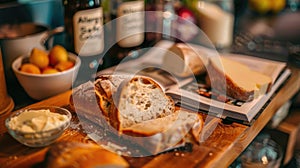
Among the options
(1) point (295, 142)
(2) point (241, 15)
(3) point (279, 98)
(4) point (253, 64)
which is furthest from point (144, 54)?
(2) point (241, 15)

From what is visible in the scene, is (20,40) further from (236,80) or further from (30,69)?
(236,80)

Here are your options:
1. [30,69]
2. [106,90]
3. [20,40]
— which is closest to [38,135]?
[106,90]

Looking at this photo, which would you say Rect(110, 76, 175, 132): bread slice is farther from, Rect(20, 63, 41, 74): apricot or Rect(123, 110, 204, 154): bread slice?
Rect(20, 63, 41, 74): apricot

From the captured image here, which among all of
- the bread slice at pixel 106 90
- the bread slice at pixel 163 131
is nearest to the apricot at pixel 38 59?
the bread slice at pixel 106 90

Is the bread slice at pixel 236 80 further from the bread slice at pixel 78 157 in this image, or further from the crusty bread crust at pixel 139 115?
the bread slice at pixel 78 157

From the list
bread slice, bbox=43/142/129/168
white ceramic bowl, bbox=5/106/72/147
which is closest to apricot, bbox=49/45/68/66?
white ceramic bowl, bbox=5/106/72/147

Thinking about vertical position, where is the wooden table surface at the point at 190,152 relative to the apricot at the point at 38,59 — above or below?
below

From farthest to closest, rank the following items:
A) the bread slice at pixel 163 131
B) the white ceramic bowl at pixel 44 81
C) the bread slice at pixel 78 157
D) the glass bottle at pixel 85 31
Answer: the glass bottle at pixel 85 31, the white ceramic bowl at pixel 44 81, the bread slice at pixel 163 131, the bread slice at pixel 78 157
